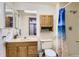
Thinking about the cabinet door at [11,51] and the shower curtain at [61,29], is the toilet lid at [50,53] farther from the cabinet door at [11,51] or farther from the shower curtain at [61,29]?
the cabinet door at [11,51]

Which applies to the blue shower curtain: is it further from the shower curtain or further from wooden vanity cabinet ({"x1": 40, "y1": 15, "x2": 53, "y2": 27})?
wooden vanity cabinet ({"x1": 40, "y1": 15, "x2": 53, "y2": 27})

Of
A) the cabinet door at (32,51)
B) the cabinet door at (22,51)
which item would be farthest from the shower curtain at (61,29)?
the cabinet door at (22,51)

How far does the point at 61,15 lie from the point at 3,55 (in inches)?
34.2

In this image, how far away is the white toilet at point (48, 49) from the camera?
2.03 meters

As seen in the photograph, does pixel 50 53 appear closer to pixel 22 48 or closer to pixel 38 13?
pixel 22 48

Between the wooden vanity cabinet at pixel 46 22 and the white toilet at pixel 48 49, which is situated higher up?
the wooden vanity cabinet at pixel 46 22

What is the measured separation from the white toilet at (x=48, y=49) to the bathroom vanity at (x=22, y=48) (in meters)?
0.11

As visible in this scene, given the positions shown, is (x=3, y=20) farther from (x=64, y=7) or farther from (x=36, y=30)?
(x=64, y=7)

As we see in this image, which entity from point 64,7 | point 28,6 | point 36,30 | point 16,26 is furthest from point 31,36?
point 64,7

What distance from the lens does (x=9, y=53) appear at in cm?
203

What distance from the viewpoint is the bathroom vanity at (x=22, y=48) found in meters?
2.03

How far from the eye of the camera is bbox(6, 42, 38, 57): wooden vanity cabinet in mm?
2025

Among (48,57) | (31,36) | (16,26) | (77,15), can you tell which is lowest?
(48,57)

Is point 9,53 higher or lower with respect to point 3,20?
lower
